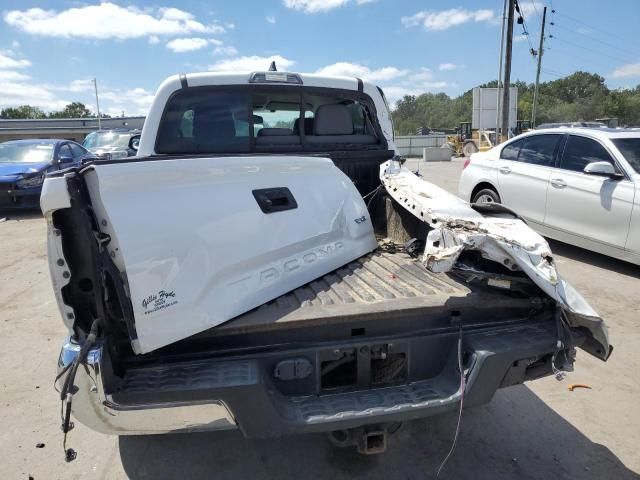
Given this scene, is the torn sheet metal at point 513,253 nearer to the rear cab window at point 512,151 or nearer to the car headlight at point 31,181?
the rear cab window at point 512,151

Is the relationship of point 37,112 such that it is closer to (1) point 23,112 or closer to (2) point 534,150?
(1) point 23,112

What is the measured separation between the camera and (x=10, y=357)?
13.5 ft

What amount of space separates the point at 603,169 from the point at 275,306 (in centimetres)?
536

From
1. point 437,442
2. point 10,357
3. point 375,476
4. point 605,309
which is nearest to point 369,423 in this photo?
point 375,476

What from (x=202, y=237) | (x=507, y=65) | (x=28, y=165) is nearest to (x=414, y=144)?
(x=507, y=65)

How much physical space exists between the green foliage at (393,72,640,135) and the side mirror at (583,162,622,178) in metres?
60.5

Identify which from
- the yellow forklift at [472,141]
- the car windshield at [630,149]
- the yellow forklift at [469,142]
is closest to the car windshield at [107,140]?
the car windshield at [630,149]

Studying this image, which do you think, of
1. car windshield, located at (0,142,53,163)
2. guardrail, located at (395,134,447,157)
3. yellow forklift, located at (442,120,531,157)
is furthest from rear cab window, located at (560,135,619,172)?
guardrail, located at (395,134,447,157)

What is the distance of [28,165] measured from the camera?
11117 mm

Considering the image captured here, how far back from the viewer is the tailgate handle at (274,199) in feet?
8.29

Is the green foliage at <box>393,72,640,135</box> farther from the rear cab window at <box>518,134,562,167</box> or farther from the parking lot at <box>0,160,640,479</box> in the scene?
the parking lot at <box>0,160,640,479</box>

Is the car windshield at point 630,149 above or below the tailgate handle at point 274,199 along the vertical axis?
above

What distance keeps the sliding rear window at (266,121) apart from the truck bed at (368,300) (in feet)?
5.34

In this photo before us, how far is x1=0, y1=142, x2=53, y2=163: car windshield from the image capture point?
11.7 meters
